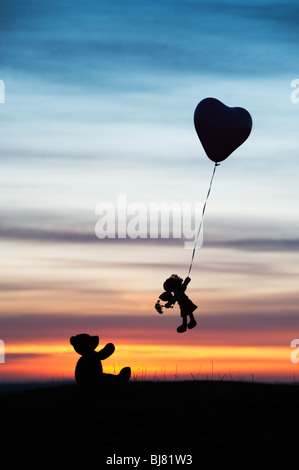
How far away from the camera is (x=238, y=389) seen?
69.3ft

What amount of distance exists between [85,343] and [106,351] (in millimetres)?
616

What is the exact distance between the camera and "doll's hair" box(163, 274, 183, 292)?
861 inches

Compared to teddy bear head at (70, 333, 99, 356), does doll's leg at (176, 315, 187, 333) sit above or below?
above

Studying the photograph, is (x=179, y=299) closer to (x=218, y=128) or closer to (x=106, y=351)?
(x=106, y=351)

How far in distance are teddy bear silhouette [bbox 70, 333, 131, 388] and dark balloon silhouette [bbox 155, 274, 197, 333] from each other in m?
1.94

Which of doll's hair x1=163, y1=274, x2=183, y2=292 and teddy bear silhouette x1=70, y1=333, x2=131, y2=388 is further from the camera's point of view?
doll's hair x1=163, y1=274, x2=183, y2=292

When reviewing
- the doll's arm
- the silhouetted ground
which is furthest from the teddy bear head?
the silhouetted ground

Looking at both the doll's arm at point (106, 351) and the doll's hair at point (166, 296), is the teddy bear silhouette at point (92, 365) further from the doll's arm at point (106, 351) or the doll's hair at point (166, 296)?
the doll's hair at point (166, 296)

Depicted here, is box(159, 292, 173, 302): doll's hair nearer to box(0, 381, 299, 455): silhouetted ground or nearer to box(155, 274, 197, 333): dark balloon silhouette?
box(155, 274, 197, 333): dark balloon silhouette

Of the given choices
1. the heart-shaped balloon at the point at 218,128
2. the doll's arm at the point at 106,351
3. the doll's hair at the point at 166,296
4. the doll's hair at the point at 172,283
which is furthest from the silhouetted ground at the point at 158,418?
the heart-shaped balloon at the point at 218,128

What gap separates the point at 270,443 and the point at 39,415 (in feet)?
20.8

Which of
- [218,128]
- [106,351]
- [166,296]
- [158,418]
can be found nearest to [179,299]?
[166,296]

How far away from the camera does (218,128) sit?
21969mm

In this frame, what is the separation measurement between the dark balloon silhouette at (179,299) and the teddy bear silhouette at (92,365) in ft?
6.37
